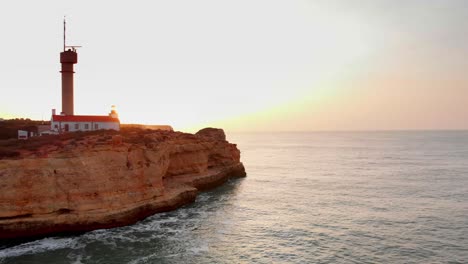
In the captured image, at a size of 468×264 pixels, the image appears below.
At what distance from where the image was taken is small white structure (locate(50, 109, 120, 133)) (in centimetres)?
4931

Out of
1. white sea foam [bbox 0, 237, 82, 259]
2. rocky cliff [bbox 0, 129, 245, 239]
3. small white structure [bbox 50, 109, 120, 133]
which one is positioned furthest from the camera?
small white structure [bbox 50, 109, 120, 133]

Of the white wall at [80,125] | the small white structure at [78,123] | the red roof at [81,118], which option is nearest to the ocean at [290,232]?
the white wall at [80,125]

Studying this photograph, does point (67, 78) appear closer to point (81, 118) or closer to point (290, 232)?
point (81, 118)

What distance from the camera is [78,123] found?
50250 millimetres

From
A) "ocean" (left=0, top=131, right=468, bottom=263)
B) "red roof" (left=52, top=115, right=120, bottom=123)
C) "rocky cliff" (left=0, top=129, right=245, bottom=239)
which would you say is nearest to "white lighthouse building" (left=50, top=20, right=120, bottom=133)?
"red roof" (left=52, top=115, right=120, bottom=123)

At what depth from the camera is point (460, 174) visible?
60469 mm

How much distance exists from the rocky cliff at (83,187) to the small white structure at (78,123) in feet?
39.9

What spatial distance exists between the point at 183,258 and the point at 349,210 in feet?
64.9

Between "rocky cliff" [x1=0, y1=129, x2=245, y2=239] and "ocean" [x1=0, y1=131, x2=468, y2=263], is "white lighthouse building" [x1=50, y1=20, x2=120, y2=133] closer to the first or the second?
"rocky cliff" [x1=0, y1=129, x2=245, y2=239]

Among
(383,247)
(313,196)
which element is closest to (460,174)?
(313,196)

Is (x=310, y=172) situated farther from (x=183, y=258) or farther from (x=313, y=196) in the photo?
(x=183, y=258)

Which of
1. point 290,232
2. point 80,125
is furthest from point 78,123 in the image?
point 290,232

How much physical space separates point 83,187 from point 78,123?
74.1 feet

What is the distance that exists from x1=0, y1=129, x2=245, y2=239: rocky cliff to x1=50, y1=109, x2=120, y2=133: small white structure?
479 inches
